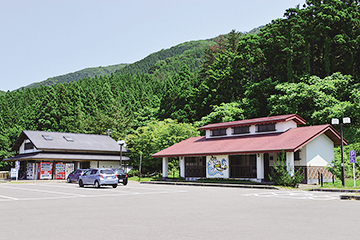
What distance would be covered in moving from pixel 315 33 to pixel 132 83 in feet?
258

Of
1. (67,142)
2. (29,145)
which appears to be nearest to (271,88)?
(67,142)

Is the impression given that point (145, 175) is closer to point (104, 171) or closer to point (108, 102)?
point (104, 171)

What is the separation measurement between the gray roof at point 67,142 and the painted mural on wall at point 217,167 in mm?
21233

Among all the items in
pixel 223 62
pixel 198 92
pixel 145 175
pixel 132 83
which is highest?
pixel 132 83

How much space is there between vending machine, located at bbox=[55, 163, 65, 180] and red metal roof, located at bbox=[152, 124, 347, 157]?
1551cm

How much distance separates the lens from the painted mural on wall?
33.1 metres

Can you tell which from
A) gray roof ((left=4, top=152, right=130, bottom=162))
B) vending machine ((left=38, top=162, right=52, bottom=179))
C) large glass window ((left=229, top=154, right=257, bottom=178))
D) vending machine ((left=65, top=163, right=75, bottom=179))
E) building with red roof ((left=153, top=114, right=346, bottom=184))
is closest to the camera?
building with red roof ((left=153, top=114, right=346, bottom=184))

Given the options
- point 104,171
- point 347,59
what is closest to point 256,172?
point 104,171

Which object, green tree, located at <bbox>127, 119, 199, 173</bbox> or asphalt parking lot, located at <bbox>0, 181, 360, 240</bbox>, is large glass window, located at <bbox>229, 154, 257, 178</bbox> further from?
asphalt parking lot, located at <bbox>0, 181, 360, 240</bbox>

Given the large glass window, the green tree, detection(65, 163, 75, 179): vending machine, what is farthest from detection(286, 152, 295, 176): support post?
detection(65, 163, 75, 179): vending machine

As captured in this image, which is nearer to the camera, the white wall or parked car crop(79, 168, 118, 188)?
parked car crop(79, 168, 118, 188)

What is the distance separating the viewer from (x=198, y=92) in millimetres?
Answer: 62750

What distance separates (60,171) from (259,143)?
91.8 ft

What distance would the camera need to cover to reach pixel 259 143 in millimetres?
31391
